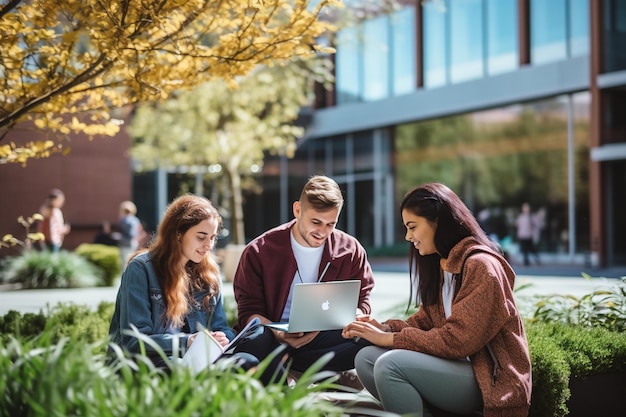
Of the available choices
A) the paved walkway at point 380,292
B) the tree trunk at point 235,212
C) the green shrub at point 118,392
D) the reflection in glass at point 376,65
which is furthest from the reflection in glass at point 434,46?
A: the green shrub at point 118,392

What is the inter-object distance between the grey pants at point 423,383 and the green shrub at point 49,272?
44.3ft

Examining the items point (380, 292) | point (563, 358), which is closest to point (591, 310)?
point (563, 358)

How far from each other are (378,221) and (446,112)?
629cm

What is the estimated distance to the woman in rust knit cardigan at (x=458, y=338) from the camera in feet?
12.3

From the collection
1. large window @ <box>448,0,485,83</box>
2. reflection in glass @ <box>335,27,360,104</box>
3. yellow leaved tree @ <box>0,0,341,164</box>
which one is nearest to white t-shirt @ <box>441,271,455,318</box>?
yellow leaved tree @ <box>0,0,341,164</box>

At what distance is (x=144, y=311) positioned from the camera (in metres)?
4.28

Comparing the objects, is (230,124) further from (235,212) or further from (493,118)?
(493,118)

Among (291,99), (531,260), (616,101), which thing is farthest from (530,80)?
(291,99)

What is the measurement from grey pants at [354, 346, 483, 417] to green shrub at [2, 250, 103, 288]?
13.5m

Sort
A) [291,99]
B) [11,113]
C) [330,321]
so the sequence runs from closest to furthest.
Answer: [330,321] < [11,113] < [291,99]

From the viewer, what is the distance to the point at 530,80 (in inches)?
942

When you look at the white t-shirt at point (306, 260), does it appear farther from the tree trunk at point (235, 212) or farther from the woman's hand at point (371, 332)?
the tree trunk at point (235, 212)

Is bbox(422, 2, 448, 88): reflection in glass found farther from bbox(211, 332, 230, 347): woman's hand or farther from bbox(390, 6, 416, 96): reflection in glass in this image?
bbox(211, 332, 230, 347): woman's hand

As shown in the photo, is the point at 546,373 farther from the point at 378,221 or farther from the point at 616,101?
the point at 378,221
